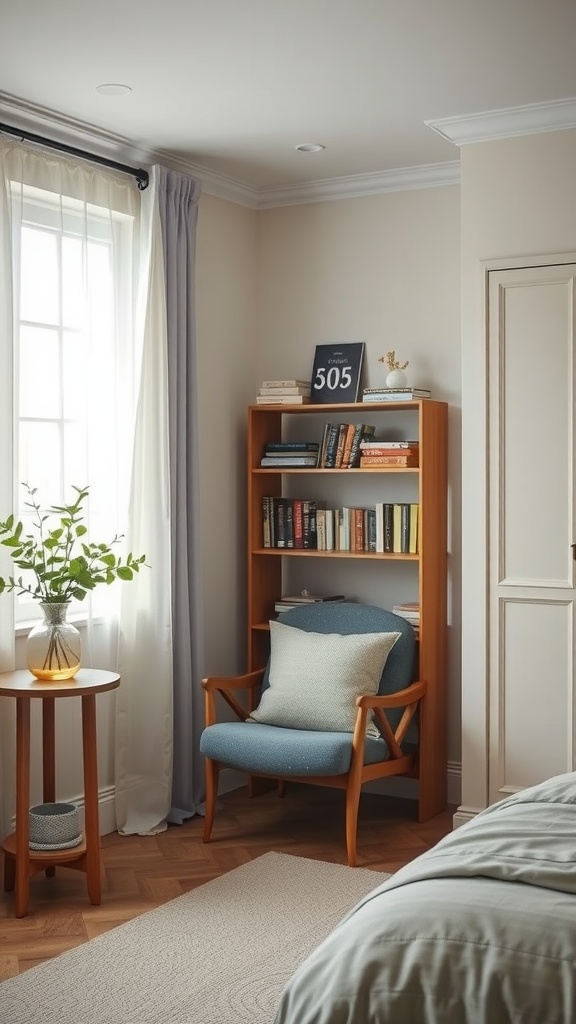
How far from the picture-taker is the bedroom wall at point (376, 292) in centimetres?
477

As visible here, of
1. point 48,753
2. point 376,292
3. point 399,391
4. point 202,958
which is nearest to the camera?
point 202,958

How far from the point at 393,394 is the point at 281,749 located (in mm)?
1593

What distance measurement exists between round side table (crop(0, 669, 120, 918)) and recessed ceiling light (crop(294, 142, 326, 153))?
227 cm

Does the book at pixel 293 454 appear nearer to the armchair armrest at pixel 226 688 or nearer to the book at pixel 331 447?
the book at pixel 331 447

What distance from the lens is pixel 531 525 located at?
4.11 m

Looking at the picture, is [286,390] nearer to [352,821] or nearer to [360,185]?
[360,185]

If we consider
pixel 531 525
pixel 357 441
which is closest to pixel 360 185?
pixel 357 441

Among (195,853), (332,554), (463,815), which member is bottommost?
(195,853)

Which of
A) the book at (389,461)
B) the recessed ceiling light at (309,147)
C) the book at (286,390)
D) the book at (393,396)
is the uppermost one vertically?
the recessed ceiling light at (309,147)

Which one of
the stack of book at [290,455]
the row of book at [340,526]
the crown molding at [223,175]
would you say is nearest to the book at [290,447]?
the stack of book at [290,455]

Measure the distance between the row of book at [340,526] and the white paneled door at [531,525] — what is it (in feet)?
1.75

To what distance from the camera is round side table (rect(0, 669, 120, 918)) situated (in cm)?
350

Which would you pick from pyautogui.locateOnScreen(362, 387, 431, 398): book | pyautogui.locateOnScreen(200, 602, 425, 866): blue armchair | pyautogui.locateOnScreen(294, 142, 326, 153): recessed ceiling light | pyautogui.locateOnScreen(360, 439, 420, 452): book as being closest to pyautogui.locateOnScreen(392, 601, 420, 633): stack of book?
pyautogui.locateOnScreen(200, 602, 425, 866): blue armchair

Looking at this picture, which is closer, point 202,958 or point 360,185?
point 202,958
